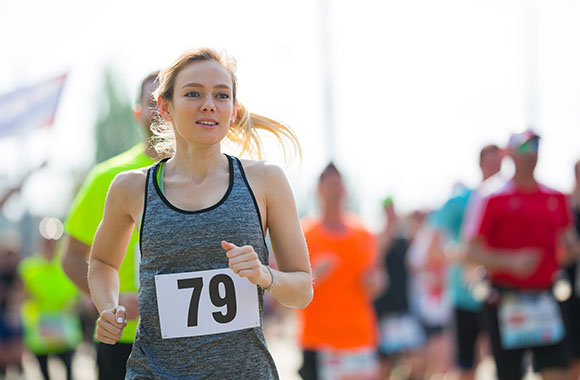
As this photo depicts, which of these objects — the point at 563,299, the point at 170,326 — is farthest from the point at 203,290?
the point at 563,299

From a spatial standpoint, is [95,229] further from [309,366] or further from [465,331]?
[465,331]

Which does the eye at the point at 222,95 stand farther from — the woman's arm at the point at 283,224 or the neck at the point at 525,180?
the neck at the point at 525,180

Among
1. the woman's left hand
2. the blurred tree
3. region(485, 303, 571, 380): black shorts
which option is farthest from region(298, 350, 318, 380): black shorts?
the blurred tree

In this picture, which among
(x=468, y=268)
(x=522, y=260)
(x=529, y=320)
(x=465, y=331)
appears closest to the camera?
(x=522, y=260)

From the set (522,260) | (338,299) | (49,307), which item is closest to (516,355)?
(522,260)

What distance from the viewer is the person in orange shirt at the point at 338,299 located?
7109 millimetres

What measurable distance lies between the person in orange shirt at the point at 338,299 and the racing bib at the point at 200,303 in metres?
3.99

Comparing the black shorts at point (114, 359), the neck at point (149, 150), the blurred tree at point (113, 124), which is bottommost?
the black shorts at point (114, 359)

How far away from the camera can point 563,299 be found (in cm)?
823

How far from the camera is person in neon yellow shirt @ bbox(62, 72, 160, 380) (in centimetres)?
433

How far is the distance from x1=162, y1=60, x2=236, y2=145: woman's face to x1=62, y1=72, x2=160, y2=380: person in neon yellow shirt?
1.25 m

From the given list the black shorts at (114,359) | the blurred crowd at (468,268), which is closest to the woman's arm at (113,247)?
the blurred crowd at (468,268)

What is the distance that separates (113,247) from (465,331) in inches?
214

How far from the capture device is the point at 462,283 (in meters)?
8.14
